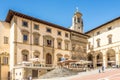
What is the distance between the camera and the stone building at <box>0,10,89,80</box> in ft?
123

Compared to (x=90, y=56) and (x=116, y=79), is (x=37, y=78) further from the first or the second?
(x=90, y=56)

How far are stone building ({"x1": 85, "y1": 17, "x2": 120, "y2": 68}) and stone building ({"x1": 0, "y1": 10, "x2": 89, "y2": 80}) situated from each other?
12.1m

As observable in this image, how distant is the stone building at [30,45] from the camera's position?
3741 cm

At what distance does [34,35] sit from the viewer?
1649 inches

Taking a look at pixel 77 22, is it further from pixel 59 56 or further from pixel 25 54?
pixel 25 54

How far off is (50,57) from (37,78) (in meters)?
9.52

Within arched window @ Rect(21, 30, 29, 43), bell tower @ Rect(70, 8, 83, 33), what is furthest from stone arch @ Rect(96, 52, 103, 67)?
arched window @ Rect(21, 30, 29, 43)

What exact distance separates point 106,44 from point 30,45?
2368 cm

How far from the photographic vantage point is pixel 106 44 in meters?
55.5

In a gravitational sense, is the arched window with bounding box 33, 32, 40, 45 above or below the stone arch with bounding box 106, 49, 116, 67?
above

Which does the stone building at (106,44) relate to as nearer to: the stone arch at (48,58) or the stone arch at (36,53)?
the stone arch at (48,58)

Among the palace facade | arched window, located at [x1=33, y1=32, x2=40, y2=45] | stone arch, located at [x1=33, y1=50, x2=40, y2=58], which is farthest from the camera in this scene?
arched window, located at [x1=33, y1=32, x2=40, y2=45]

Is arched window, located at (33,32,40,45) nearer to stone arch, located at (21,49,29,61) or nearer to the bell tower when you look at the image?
stone arch, located at (21,49,29,61)

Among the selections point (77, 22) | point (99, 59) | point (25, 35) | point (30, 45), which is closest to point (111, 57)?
point (99, 59)
